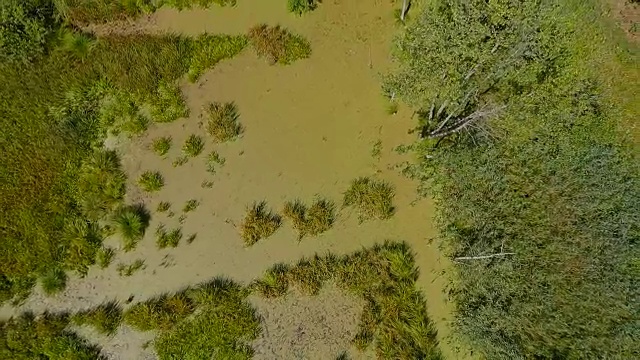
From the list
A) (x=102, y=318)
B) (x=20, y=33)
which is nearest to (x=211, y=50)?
(x=20, y=33)

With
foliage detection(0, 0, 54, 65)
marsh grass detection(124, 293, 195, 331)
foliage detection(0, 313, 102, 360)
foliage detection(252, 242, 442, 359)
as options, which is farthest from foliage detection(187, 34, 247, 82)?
foliage detection(0, 313, 102, 360)

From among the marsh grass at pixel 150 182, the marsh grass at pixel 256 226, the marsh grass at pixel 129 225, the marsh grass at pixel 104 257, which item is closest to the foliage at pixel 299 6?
the marsh grass at pixel 256 226

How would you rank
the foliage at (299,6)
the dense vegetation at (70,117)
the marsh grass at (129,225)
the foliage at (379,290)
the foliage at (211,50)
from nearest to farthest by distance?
1. the dense vegetation at (70,117)
2. the marsh grass at (129,225)
3. the foliage at (379,290)
4. the foliage at (211,50)
5. the foliage at (299,6)

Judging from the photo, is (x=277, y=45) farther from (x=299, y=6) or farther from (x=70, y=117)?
(x=70, y=117)

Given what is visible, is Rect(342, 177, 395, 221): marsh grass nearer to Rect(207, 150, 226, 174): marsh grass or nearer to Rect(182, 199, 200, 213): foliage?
Result: Rect(207, 150, 226, 174): marsh grass

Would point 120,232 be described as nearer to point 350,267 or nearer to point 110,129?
point 110,129

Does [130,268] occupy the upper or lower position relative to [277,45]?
lower

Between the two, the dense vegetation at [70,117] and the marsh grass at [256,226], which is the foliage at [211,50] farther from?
the marsh grass at [256,226]
